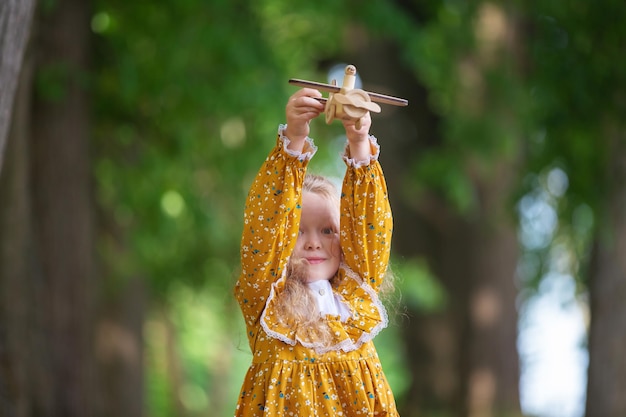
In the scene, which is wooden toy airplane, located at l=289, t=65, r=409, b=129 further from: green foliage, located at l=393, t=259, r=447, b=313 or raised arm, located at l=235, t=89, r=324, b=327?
green foliage, located at l=393, t=259, r=447, b=313

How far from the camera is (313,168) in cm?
393

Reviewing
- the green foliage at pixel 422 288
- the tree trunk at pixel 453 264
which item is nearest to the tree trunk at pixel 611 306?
the tree trunk at pixel 453 264

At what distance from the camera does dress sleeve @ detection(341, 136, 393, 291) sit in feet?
10.5

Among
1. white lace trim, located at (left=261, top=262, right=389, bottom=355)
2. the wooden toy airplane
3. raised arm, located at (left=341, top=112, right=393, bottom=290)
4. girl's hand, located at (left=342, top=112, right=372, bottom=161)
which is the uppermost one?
the wooden toy airplane

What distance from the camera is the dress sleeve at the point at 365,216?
10.5 feet

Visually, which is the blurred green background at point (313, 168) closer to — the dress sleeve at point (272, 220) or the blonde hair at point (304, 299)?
the blonde hair at point (304, 299)

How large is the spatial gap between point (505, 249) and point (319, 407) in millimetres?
8082

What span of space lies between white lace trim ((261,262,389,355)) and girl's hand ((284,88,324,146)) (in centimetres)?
43

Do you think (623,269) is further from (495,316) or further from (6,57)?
(6,57)

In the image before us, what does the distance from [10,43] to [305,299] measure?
5.22 ft

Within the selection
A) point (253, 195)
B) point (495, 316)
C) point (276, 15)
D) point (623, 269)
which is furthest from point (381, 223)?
point (276, 15)

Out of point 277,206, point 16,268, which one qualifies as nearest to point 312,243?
point 277,206

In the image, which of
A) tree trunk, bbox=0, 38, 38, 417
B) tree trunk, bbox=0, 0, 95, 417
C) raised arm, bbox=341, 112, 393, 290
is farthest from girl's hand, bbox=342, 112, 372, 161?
tree trunk, bbox=0, 0, 95, 417

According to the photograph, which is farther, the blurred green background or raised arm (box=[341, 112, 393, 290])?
the blurred green background
